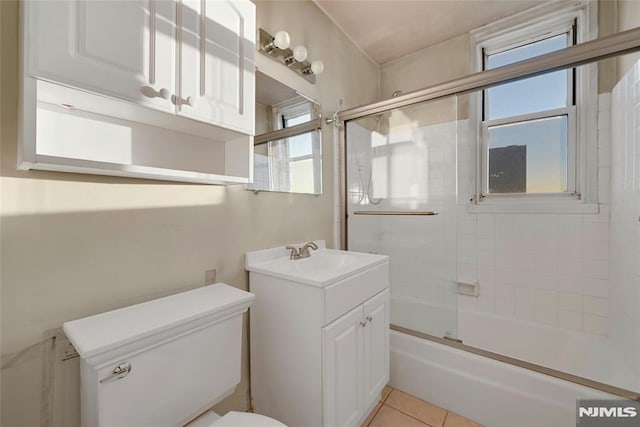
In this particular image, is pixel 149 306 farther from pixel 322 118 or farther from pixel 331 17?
pixel 331 17

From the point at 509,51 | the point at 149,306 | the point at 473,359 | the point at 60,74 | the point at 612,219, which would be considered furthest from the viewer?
the point at 509,51

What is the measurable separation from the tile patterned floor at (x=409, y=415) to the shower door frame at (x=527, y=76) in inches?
14.3

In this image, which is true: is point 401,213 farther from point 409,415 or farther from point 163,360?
point 163,360

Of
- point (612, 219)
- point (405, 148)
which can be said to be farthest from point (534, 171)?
point (405, 148)

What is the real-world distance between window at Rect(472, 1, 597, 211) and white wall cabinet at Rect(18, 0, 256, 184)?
1.94 meters

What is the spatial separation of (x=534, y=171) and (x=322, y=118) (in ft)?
5.51

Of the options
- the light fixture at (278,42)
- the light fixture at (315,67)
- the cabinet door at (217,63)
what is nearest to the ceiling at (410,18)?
the light fixture at (315,67)

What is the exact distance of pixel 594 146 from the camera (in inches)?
69.9

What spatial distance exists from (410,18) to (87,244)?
2.41m

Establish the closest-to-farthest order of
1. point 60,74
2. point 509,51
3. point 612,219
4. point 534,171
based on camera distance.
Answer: point 60,74 → point 612,219 → point 534,171 → point 509,51

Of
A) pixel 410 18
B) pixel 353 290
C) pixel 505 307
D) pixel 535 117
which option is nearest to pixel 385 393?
pixel 353 290

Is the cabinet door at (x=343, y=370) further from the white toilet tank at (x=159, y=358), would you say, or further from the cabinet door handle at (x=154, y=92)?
the cabinet door handle at (x=154, y=92)

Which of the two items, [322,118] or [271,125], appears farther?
[322,118]

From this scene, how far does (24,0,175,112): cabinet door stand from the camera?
61cm
